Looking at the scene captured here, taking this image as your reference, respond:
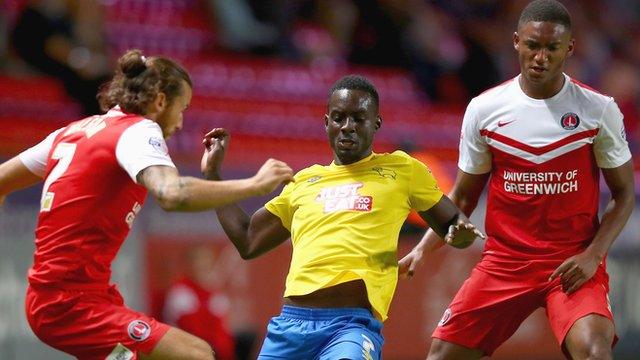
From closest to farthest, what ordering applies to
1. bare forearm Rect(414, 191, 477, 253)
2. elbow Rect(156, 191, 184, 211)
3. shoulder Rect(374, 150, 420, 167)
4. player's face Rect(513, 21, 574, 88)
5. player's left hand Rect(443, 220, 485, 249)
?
elbow Rect(156, 191, 184, 211)
player's left hand Rect(443, 220, 485, 249)
player's face Rect(513, 21, 574, 88)
shoulder Rect(374, 150, 420, 167)
bare forearm Rect(414, 191, 477, 253)

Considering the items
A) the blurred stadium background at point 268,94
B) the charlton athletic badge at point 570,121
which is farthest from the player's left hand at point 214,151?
the blurred stadium background at point 268,94

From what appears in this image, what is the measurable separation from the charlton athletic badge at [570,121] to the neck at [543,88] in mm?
152

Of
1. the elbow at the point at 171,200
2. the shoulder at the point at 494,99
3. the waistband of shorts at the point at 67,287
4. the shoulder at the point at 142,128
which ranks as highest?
the shoulder at the point at 494,99

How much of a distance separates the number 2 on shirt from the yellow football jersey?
42.9 inches

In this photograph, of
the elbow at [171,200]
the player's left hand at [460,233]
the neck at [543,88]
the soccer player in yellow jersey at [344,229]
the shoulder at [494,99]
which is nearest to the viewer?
the elbow at [171,200]

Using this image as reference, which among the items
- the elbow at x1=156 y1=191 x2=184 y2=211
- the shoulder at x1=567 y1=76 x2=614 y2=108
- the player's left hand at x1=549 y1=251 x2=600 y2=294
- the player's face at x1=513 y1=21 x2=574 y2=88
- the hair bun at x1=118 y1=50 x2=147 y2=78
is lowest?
the player's left hand at x1=549 y1=251 x2=600 y2=294

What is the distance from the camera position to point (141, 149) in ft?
19.5

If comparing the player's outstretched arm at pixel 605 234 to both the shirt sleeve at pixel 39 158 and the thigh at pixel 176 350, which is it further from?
the shirt sleeve at pixel 39 158

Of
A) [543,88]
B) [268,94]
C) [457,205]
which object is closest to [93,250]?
[457,205]

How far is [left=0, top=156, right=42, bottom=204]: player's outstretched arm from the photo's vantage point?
6.71 metres

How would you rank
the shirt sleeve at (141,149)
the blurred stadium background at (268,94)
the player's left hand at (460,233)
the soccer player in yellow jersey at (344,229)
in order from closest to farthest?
the shirt sleeve at (141,149) → the soccer player in yellow jersey at (344,229) → the player's left hand at (460,233) → the blurred stadium background at (268,94)

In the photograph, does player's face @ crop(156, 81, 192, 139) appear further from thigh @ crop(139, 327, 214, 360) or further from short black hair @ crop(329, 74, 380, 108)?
thigh @ crop(139, 327, 214, 360)

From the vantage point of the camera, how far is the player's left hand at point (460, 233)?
20.7 feet

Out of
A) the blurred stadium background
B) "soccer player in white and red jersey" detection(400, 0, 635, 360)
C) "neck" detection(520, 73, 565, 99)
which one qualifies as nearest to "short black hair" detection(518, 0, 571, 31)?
"soccer player in white and red jersey" detection(400, 0, 635, 360)
